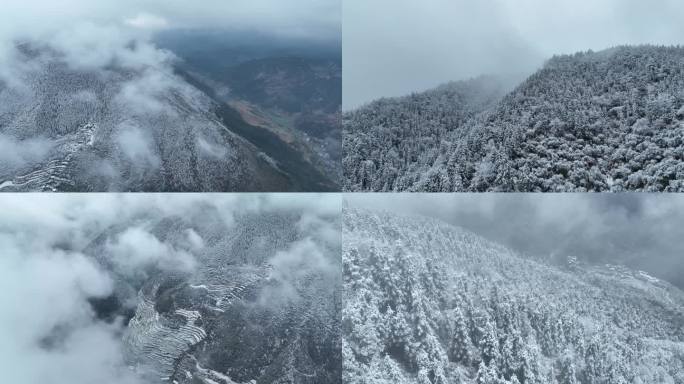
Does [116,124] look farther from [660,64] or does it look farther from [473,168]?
[660,64]

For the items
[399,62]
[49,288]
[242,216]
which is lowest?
[49,288]

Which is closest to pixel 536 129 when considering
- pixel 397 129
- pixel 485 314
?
pixel 397 129

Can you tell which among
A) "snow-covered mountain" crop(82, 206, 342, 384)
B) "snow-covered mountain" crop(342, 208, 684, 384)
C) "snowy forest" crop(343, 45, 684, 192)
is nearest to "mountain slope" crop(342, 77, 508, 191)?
"snowy forest" crop(343, 45, 684, 192)

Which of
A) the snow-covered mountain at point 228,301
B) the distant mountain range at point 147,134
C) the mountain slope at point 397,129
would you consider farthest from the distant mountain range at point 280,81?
the snow-covered mountain at point 228,301

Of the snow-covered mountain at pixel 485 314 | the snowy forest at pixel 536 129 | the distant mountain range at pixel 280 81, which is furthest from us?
the distant mountain range at pixel 280 81

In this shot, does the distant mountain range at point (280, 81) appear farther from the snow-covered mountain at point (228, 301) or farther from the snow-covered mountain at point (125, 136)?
the snow-covered mountain at point (228, 301)

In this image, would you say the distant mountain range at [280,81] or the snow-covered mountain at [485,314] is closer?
the snow-covered mountain at [485,314]

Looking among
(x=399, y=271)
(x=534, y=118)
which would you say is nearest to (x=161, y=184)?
(x=399, y=271)
